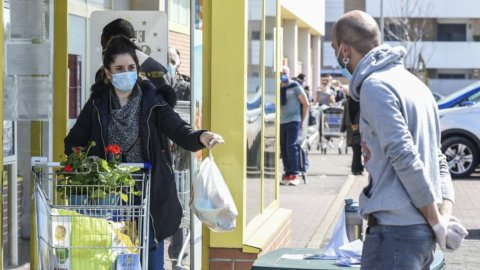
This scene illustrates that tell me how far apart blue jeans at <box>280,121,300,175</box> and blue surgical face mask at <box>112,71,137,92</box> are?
11.1 m

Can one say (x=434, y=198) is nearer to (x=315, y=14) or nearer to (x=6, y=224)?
(x=6, y=224)

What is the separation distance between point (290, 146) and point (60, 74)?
32.8 feet

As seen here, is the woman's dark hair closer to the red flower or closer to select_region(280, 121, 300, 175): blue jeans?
the red flower

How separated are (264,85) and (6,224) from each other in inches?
117

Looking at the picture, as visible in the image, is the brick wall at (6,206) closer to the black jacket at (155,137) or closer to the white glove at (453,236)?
the black jacket at (155,137)

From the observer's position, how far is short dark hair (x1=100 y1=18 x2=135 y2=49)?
22.7 ft

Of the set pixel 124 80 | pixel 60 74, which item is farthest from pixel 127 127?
pixel 60 74

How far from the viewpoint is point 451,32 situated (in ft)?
220

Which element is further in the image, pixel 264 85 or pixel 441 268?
pixel 264 85

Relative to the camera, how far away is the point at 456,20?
218ft

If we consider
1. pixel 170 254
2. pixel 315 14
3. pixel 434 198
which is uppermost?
pixel 315 14

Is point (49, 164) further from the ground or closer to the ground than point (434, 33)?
closer to the ground

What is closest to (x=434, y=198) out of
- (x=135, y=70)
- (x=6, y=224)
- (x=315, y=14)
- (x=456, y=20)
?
(x=135, y=70)

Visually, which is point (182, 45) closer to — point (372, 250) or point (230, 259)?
point (230, 259)
